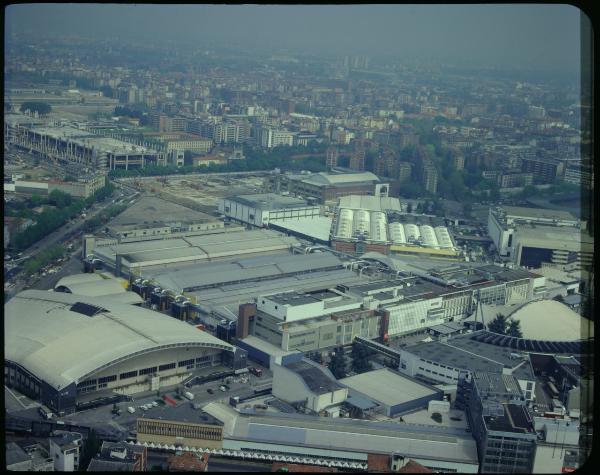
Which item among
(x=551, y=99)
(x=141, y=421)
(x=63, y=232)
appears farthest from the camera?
(x=551, y=99)

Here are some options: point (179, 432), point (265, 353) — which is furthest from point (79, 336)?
point (265, 353)

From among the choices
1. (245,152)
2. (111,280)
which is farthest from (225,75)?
(111,280)

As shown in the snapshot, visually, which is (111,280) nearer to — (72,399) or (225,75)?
(72,399)

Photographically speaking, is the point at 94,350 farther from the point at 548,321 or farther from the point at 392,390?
the point at 548,321

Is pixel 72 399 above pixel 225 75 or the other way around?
the other way around

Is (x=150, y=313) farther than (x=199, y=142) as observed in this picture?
No

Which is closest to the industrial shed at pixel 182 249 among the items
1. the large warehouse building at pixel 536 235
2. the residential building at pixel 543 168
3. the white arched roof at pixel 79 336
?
the white arched roof at pixel 79 336
